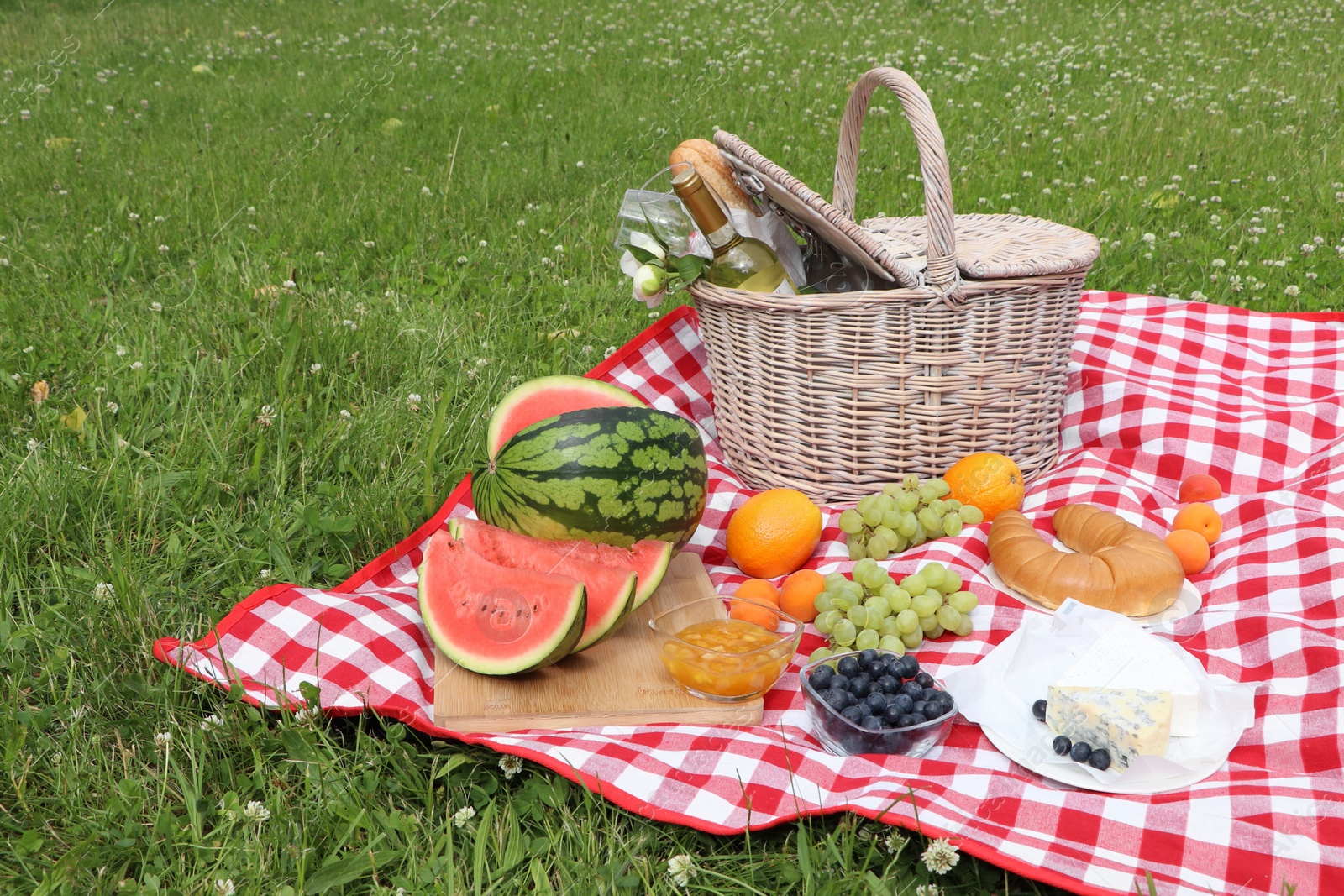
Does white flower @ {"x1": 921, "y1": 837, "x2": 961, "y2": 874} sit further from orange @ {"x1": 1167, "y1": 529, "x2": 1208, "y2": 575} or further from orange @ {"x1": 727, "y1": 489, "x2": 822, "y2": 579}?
orange @ {"x1": 1167, "y1": 529, "x2": 1208, "y2": 575}

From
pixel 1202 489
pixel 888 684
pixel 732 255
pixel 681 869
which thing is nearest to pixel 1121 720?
pixel 888 684

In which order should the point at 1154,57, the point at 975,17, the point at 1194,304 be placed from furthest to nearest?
the point at 975,17
the point at 1154,57
the point at 1194,304

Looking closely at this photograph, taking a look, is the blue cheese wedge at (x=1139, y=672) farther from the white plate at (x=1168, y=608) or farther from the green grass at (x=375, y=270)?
the green grass at (x=375, y=270)

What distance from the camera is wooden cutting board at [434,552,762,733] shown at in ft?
7.15

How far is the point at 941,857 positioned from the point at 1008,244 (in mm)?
1998

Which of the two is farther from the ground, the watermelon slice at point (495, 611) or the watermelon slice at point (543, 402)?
the watermelon slice at point (543, 402)

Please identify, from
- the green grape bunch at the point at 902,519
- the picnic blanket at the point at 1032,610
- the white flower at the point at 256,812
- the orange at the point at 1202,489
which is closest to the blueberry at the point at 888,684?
the picnic blanket at the point at 1032,610

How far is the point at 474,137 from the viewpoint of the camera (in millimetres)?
6238

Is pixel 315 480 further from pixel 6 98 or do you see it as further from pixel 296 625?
pixel 6 98

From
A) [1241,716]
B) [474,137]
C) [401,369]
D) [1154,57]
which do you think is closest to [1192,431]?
[1241,716]

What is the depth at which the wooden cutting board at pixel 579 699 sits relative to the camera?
218 cm

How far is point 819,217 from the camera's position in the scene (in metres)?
2.78

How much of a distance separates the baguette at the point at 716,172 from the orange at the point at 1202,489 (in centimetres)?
153

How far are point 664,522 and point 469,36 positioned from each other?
7.04m
